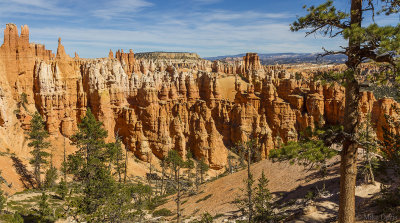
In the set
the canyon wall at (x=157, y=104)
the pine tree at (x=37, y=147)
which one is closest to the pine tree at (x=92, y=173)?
the pine tree at (x=37, y=147)

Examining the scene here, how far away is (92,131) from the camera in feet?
125

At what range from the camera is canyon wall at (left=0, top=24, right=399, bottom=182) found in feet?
181

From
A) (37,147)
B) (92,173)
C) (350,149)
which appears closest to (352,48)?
(350,149)

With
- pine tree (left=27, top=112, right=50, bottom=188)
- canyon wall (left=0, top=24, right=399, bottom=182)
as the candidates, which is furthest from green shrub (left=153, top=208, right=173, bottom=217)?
canyon wall (left=0, top=24, right=399, bottom=182)

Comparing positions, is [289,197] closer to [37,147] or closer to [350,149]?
[350,149]

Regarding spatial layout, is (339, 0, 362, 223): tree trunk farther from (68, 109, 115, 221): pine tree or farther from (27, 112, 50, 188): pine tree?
(27, 112, 50, 188): pine tree

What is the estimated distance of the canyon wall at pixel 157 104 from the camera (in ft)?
181

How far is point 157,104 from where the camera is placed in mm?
67312

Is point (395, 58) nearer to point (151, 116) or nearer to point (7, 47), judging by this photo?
point (151, 116)

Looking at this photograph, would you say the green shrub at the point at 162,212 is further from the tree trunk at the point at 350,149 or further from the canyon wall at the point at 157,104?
the canyon wall at the point at 157,104

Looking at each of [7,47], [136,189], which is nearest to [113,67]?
[7,47]

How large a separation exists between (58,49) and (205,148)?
42.9 metres

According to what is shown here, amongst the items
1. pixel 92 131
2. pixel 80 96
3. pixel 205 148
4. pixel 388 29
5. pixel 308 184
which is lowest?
pixel 205 148

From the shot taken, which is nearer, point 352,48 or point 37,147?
point 352,48
